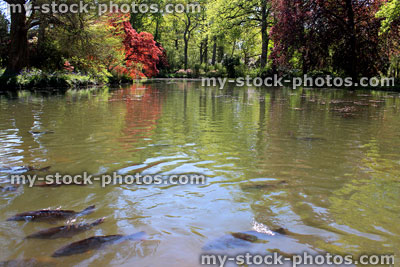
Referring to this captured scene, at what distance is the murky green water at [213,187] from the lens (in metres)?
2.12

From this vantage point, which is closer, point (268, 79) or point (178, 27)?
point (268, 79)

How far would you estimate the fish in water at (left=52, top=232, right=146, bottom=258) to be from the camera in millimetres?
1987

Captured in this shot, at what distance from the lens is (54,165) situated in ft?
12.4

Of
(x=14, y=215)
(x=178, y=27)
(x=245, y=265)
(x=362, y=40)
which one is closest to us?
(x=245, y=265)

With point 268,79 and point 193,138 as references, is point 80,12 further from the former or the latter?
point 268,79

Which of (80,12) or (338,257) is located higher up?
(80,12)

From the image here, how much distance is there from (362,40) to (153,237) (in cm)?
1916

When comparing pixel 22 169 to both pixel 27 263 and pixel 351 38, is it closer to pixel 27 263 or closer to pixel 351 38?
pixel 27 263

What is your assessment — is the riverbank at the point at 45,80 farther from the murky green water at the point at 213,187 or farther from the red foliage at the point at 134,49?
the murky green water at the point at 213,187

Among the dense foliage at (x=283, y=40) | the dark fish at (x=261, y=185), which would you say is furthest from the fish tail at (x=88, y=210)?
the dense foliage at (x=283, y=40)

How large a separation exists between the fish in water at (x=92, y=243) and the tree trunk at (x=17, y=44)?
16.9 metres

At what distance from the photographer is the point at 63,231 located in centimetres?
224

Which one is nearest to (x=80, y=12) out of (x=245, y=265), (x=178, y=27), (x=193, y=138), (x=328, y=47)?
(x=193, y=138)

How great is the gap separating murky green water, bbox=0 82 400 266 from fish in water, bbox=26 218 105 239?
0.20 feet
